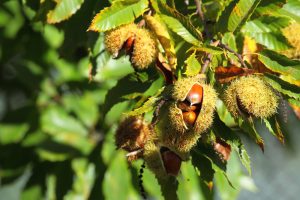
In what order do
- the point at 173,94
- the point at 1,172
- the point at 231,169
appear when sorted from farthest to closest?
1. the point at 1,172
2. the point at 231,169
3. the point at 173,94

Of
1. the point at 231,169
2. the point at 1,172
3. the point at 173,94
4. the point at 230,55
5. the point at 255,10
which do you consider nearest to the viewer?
the point at 173,94

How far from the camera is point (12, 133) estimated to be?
2451mm

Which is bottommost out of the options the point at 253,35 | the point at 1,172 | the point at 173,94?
the point at 1,172

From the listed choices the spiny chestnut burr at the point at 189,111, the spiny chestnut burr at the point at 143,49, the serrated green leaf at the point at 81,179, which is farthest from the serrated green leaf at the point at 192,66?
the serrated green leaf at the point at 81,179

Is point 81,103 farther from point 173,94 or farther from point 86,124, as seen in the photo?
point 173,94

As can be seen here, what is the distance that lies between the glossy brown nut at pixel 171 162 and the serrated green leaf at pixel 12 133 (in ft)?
3.58

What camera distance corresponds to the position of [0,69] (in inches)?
102

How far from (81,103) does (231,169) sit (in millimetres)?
653

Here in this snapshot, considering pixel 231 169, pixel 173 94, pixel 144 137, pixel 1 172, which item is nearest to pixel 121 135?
pixel 144 137

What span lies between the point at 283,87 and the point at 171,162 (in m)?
0.31

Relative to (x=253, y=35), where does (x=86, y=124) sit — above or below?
below

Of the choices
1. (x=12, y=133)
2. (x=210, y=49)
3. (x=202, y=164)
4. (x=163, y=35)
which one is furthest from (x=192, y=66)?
(x=12, y=133)

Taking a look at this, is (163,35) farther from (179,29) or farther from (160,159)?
(160,159)

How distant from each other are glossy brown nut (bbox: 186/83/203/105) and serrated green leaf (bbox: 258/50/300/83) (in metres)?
0.23
